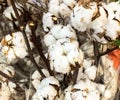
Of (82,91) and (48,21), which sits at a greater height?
(48,21)

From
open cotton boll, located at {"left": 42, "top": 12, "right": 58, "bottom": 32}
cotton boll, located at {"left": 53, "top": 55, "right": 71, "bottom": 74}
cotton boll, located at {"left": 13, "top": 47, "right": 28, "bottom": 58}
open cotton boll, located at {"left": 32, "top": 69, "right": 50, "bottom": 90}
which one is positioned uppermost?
open cotton boll, located at {"left": 42, "top": 12, "right": 58, "bottom": 32}

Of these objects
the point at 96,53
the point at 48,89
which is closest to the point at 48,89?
the point at 48,89

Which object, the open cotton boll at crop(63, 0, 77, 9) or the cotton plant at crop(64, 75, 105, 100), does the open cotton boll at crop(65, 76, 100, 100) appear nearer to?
the cotton plant at crop(64, 75, 105, 100)

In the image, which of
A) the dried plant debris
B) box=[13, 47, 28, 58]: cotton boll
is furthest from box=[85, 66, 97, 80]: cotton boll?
box=[13, 47, 28, 58]: cotton boll

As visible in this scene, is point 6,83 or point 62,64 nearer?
point 62,64

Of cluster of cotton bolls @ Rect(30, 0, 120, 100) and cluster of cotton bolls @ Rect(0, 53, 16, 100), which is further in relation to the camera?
cluster of cotton bolls @ Rect(0, 53, 16, 100)

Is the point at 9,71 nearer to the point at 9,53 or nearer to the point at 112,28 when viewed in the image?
the point at 9,53

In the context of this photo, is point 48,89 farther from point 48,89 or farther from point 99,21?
point 99,21

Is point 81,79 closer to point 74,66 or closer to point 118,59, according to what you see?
point 74,66
